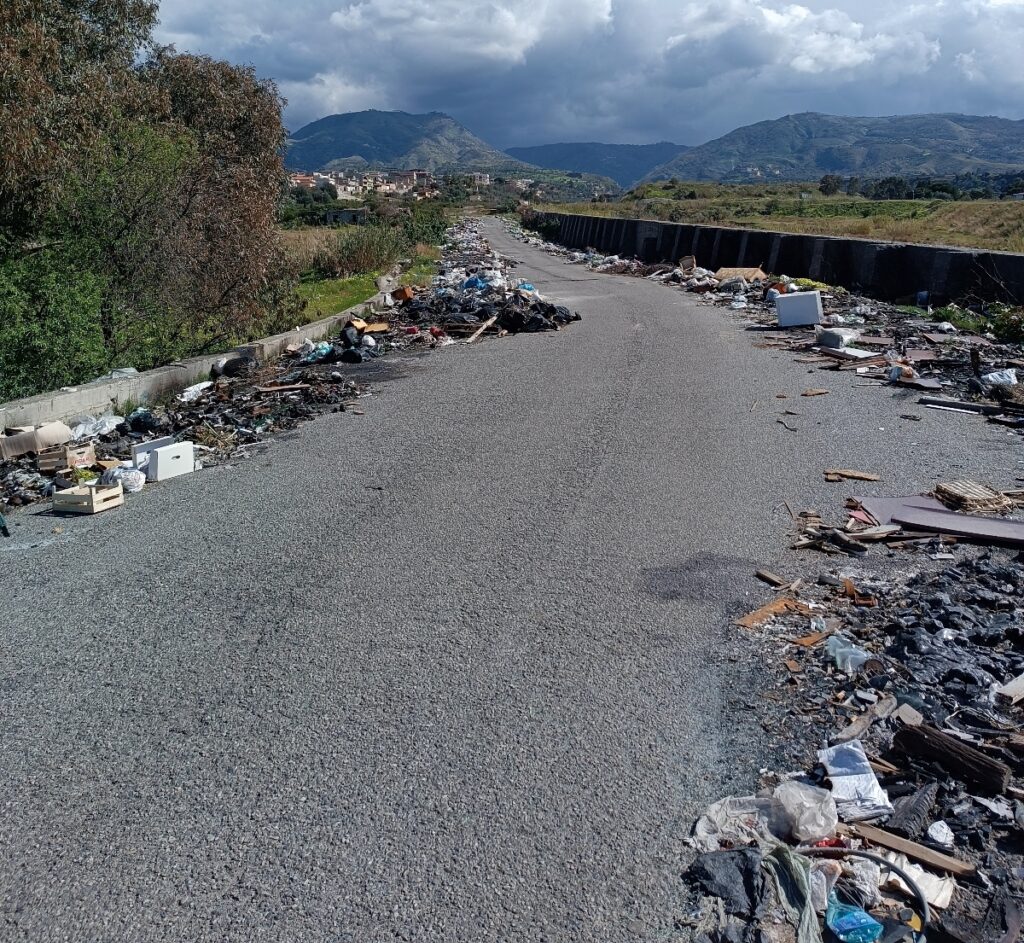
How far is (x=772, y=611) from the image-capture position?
4.88 m

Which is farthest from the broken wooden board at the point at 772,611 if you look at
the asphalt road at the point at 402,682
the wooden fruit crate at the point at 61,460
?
the wooden fruit crate at the point at 61,460

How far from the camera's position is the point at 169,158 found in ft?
40.1

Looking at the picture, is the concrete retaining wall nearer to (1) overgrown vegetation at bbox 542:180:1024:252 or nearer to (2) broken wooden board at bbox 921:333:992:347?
(2) broken wooden board at bbox 921:333:992:347

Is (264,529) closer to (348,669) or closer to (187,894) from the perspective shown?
(348,669)

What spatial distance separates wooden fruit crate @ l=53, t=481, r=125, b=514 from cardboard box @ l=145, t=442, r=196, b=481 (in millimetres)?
644

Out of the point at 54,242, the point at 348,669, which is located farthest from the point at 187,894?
the point at 54,242

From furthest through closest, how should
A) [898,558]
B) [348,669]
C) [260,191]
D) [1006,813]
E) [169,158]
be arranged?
[260,191], [169,158], [898,558], [348,669], [1006,813]

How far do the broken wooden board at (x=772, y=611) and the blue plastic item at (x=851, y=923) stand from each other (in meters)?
1.91

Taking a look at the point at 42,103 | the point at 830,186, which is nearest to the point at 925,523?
the point at 42,103

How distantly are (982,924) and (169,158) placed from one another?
12315 millimetres

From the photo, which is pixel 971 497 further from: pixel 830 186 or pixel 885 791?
pixel 830 186

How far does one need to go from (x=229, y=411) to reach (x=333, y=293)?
43.9ft

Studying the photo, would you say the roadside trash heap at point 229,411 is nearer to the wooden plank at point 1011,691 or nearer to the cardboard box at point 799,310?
the cardboard box at point 799,310

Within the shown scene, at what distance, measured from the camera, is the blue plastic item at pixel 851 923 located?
281cm
